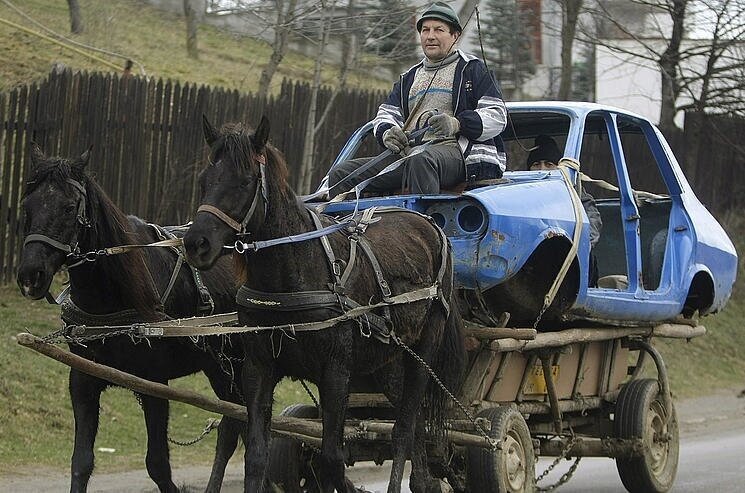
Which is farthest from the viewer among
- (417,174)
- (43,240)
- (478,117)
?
(478,117)

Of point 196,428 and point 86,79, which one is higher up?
point 86,79

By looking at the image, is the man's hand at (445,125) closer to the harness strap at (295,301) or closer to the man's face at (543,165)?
the man's face at (543,165)

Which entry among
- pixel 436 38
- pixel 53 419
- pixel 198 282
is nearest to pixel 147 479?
pixel 53 419

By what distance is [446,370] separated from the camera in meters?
7.28

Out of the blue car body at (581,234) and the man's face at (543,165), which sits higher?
the man's face at (543,165)

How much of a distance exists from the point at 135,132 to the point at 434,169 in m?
6.47

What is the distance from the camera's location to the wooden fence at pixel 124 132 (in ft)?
41.2

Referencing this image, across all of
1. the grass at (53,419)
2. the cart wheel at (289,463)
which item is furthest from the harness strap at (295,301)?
the grass at (53,419)

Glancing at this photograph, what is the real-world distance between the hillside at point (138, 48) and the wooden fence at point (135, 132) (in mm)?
5030

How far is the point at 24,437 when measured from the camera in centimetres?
968

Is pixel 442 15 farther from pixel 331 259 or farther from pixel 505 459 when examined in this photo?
pixel 505 459

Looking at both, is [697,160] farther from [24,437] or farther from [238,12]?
[24,437]

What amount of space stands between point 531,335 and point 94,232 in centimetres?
264

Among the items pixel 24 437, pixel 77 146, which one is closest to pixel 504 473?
pixel 24 437
